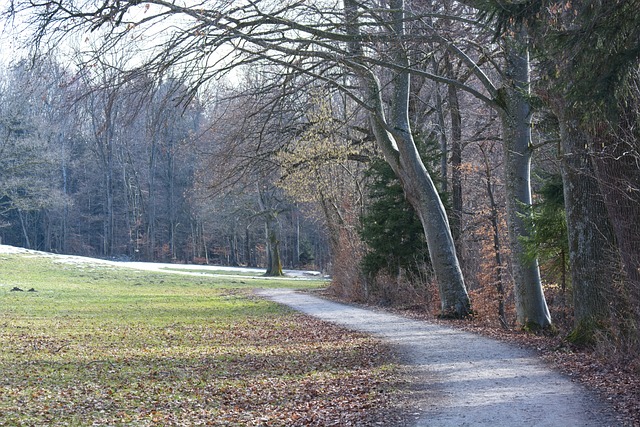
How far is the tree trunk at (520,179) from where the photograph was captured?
610 inches

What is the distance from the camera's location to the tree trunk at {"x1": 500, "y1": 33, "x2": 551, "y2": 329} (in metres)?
15.5

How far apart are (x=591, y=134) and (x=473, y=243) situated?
13780mm

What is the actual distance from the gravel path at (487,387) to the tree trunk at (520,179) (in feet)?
5.64

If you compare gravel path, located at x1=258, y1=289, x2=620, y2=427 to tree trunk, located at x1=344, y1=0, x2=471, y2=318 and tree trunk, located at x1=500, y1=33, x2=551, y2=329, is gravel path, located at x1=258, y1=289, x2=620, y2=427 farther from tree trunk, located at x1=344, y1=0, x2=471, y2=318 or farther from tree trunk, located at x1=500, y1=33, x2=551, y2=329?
tree trunk, located at x1=344, y1=0, x2=471, y2=318

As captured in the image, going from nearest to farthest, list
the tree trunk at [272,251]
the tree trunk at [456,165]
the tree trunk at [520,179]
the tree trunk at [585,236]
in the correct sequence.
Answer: the tree trunk at [585,236]
the tree trunk at [520,179]
the tree trunk at [456,165]
the tree trunk at [272,251]

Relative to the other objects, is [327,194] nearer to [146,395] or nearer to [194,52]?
[194,52]

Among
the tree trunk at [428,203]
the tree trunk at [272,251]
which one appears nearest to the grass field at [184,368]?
the tree trunk at [428,203]

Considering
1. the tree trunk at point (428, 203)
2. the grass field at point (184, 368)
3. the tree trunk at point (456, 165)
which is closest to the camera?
the grass field at point (184, 368)

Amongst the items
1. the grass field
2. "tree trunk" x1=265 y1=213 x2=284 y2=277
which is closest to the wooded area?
the grass field

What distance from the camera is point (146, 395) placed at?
9.66 metres

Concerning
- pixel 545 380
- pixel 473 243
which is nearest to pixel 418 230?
pixel 473 243

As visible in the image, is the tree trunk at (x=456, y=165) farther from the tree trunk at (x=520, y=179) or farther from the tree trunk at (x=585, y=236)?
the tree trunk at (x=585, y=236)

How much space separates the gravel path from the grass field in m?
0.55

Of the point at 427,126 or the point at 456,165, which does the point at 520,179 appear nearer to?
the point at 456,165
